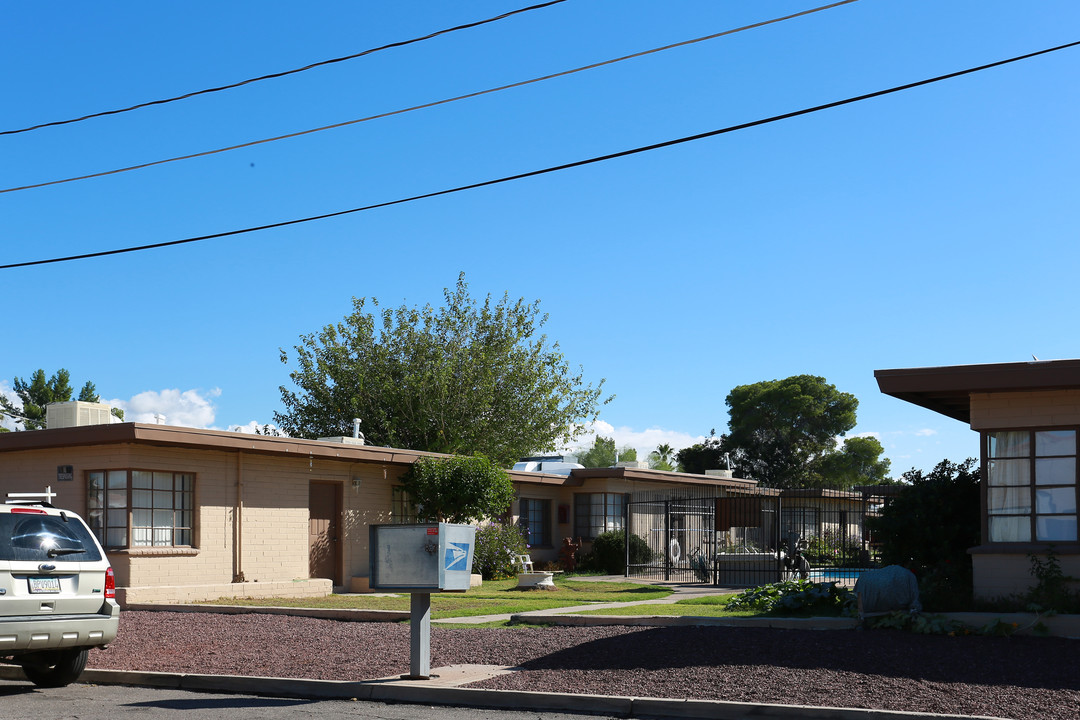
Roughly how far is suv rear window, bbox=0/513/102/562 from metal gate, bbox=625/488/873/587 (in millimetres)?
13692

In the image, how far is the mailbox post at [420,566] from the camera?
9812mm

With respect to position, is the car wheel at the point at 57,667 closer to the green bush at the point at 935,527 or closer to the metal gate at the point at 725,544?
the green bush at the point at 935,527

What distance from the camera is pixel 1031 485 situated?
13.0m

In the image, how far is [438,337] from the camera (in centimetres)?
3791

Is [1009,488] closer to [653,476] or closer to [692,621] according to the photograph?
[692,621]

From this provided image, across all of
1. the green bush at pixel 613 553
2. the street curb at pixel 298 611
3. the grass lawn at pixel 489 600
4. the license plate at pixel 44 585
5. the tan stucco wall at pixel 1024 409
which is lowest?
the green bush at pixel 613 553

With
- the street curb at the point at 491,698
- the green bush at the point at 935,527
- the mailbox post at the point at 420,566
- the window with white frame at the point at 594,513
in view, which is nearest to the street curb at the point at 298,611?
the street curb at the point at 491,698

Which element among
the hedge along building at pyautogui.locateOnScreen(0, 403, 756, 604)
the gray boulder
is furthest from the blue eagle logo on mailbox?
the hedge along building at pyautogui.locateOnScreen(0, 403, 756, 604)

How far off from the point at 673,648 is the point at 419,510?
14.5 m

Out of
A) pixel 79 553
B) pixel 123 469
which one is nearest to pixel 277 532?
pixel 123 469

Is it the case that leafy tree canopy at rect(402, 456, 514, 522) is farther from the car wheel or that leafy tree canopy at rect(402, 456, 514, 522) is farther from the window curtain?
the car wheel

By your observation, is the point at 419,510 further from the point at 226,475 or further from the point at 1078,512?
the point at 1078,512

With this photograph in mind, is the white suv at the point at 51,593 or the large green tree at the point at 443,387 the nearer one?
the white suv at the point at 51,593

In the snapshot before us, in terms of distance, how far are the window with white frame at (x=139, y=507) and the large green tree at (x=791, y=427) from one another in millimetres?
46938
